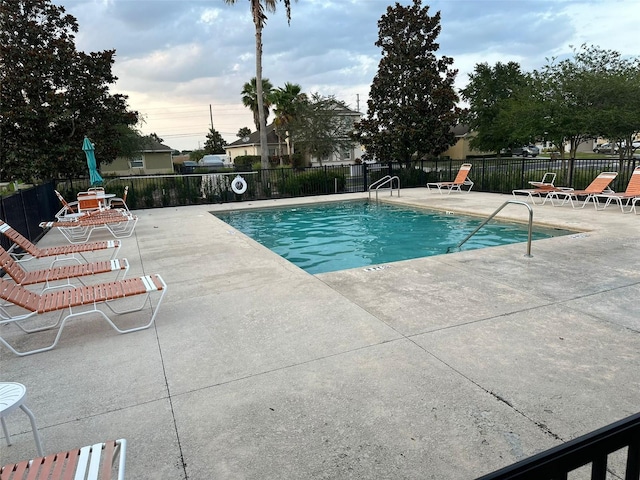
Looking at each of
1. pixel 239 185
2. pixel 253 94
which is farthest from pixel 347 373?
pixel 253 94

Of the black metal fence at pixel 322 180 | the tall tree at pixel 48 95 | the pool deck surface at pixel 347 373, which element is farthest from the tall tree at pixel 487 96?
the pool deck surface at pixel 347 373

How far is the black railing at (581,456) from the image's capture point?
789mm

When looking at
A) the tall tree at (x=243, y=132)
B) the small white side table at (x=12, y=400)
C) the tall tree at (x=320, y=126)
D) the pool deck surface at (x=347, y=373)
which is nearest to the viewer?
the small white side table at (x=12, y=400)

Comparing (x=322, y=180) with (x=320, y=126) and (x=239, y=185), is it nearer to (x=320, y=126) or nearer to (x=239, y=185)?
(x=239, y=185)

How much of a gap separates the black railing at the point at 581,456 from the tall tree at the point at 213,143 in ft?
218

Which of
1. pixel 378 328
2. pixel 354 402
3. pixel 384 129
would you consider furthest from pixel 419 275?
pixel 384 129

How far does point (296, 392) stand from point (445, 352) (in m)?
1.28

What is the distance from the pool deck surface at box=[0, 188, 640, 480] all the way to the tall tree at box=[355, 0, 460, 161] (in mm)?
14696

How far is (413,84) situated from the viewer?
19109 millimetres

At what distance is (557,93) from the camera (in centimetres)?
1548

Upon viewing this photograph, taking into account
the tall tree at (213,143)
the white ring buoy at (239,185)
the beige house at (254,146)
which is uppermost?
the tall tree at (213,143)

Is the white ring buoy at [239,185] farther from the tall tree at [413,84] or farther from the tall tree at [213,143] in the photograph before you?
the tall tree at [213,143]

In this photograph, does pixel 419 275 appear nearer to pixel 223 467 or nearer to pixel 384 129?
pixel 223 467

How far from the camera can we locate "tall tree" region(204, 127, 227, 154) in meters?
64.4
